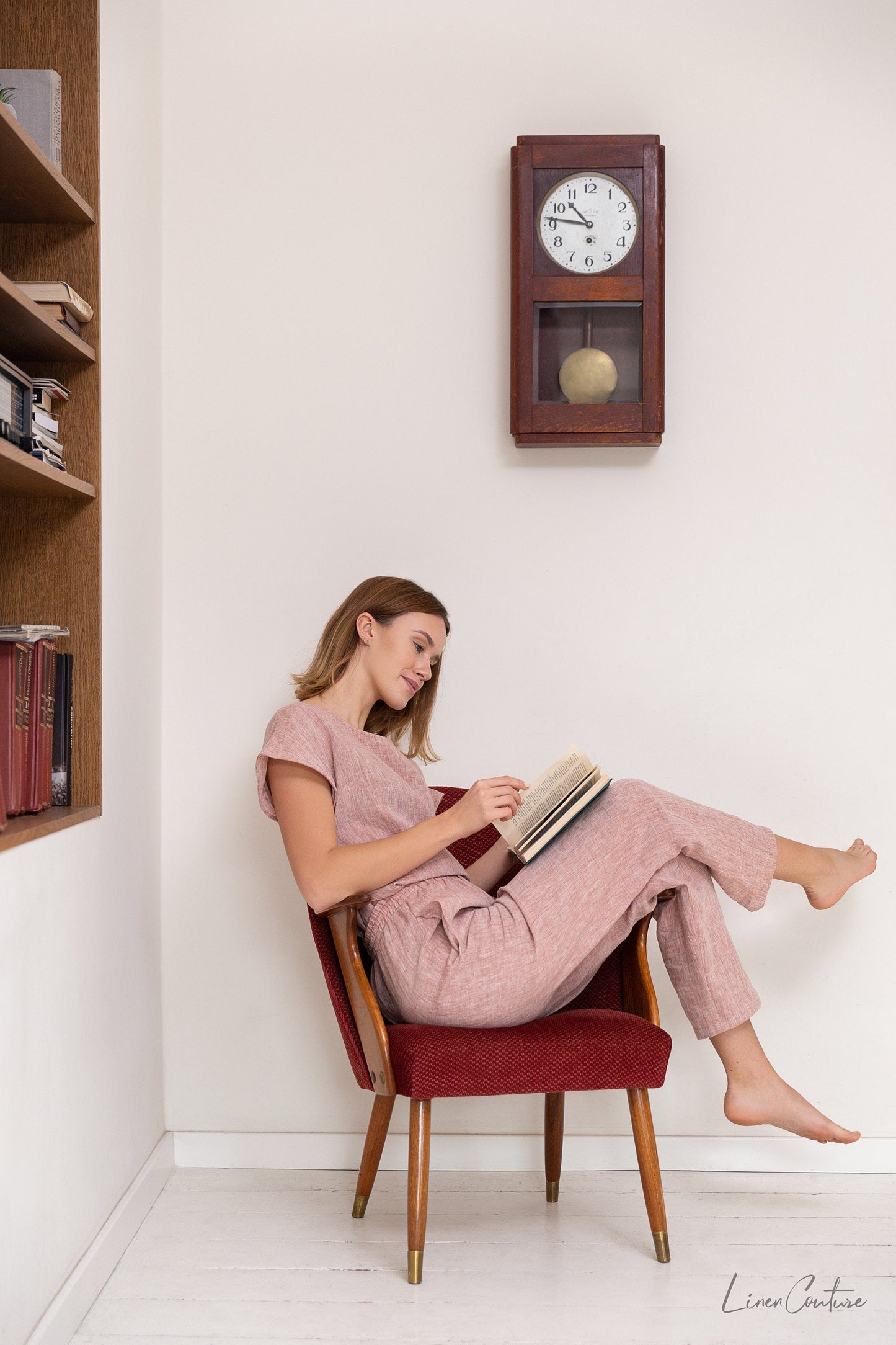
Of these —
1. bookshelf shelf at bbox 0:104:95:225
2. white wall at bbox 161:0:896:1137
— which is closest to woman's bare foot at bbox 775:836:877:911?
white wall at bbox 161:0:896:1137

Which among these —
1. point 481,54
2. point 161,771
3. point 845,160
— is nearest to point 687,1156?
point 161,771

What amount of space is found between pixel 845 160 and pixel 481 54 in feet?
2.67

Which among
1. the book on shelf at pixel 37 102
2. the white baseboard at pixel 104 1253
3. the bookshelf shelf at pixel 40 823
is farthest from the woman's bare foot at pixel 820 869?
the book on shelf at pixel 37 102

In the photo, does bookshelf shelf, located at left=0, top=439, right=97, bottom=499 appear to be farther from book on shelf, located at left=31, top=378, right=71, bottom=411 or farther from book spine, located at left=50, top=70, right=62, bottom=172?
book spine, located at left=50, top=70, right=62, bottom=172

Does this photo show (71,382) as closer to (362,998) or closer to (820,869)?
(362,998)

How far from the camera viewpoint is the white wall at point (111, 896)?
1.48 meters

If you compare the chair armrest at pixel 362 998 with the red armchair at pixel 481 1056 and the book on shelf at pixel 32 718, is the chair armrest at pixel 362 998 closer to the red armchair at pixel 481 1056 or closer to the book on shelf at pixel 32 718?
the red armchair at pixel 481 1056

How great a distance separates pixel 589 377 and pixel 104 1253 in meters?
1.83

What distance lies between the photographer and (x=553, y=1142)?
6.95 feet

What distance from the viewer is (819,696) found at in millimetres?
2346

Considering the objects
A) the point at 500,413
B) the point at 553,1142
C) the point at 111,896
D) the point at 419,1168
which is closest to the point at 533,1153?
the point at 553,1142

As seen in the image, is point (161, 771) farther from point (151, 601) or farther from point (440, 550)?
point (440, 550)

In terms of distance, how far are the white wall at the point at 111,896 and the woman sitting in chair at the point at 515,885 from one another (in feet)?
1.11

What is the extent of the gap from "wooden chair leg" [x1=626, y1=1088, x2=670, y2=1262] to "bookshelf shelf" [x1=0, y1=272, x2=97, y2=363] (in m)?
1.50
